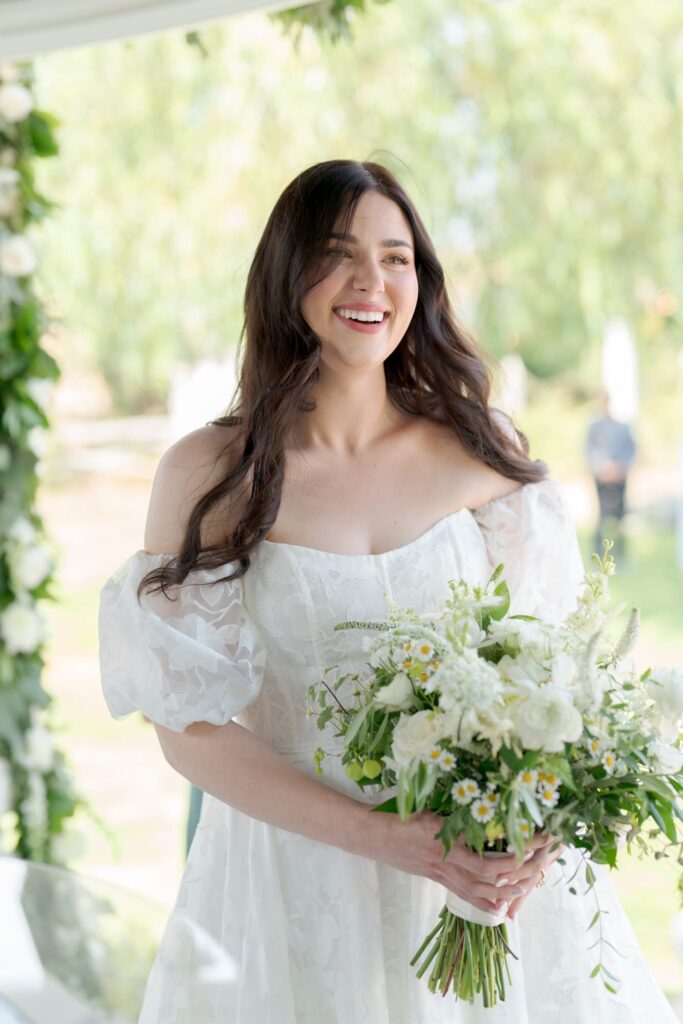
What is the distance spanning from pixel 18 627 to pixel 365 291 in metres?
1.65

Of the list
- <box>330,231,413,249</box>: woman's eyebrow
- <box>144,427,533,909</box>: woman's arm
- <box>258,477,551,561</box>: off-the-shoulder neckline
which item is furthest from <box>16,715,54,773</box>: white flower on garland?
<box>330,231,413,249</box>: woman's eyebrow

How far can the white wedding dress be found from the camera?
1.68 metres

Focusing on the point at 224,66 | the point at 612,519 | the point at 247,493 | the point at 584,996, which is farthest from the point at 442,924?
the point at 612,519

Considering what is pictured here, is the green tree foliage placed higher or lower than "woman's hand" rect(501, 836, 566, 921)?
higher

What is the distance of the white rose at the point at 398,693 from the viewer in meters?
1.45

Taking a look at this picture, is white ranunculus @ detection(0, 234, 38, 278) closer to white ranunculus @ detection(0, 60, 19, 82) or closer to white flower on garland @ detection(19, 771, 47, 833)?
white ranunculus @ detection(0, 60, 19, 82)

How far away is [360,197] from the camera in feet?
6.00

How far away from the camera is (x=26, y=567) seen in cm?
303

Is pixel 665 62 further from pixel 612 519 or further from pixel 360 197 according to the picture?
pixel 360 197

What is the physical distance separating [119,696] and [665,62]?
584cm

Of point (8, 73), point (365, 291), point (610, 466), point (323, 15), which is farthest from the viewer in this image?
point (610, 466)

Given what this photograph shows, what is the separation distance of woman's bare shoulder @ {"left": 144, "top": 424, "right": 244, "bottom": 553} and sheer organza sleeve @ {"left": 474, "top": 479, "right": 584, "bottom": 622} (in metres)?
0.42

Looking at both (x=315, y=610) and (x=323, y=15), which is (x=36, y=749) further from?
(x=323, y=15)

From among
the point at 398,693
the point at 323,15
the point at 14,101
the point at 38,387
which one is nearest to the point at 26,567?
the point at 38,387
